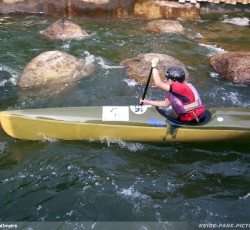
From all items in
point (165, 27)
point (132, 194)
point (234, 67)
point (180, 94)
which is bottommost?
point (132, 194)

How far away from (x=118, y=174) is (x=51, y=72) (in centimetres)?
339

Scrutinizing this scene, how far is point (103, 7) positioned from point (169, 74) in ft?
23.3

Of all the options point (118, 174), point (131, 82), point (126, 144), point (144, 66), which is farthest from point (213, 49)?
point (118, 174)

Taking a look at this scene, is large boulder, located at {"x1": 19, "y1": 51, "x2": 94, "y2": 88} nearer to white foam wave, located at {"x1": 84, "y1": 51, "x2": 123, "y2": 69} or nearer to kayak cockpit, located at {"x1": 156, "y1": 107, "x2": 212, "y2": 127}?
white foam wave, located at {"x1": 84, "y1": 51, "x2": 123, "y2": 69}

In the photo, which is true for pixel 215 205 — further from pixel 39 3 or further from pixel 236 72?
pixel 39 3

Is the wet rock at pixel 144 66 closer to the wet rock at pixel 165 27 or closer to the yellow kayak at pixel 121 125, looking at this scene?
the yellow kayak at pixel 121 125

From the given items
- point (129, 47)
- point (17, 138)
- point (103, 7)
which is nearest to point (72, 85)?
point (17, 138)

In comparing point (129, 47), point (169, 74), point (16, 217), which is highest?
point (169, 74)

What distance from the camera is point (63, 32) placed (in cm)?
1005

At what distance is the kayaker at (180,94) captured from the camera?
212 inches

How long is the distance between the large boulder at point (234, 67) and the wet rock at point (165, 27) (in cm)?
254

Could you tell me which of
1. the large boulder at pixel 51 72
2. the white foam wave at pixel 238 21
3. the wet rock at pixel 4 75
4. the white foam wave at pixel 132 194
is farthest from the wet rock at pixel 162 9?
the white foam wave at pixel 132 194

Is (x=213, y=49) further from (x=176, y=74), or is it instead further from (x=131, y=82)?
(x=176, y=74)

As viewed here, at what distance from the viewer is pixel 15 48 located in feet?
31.2
